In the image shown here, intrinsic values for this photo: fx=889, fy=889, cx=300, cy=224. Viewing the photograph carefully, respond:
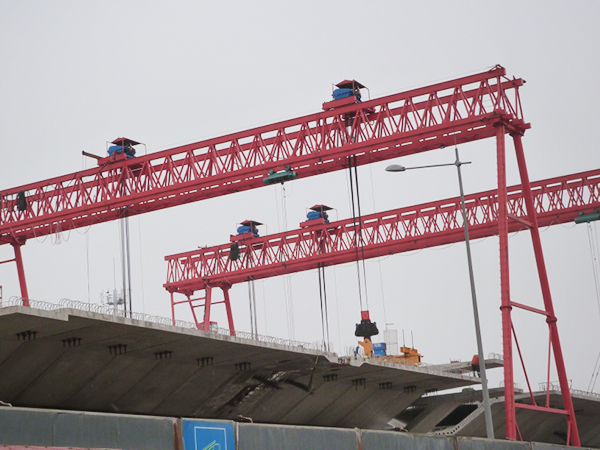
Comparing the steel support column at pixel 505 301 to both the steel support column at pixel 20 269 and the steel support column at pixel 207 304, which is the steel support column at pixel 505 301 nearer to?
the steel support column at pixel 20 269

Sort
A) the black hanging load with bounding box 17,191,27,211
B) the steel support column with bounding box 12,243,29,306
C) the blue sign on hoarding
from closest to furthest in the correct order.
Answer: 1. the blue sign on hoarding
2. the black hanging load with bounding box 17,191,27,211
3. the steel support column with bounding box 12,243,29,306

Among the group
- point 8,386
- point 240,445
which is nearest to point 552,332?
point 8,386

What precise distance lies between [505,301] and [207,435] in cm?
2853

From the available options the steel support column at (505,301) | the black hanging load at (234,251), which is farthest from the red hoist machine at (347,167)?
the black hanging load at (234,251)

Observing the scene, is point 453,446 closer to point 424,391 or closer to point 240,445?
point 240,445

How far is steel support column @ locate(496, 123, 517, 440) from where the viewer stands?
38250 millimetres

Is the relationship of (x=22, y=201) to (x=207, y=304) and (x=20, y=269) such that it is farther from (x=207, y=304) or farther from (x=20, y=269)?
(x=207, y=304)

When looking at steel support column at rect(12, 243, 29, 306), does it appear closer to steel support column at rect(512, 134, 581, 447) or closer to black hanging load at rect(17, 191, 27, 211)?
black hanging load at rect(17, 191, 27, 211)

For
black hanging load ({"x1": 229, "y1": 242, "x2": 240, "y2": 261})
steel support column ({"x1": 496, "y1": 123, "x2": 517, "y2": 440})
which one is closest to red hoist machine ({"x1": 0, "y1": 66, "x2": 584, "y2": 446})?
steel support column ({"x1": 496, "y1": 123, "x2": 517, "y2": 440})

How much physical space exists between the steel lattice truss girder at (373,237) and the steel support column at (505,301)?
31.1ft

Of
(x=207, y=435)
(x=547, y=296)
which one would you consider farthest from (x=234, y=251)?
(x=207, y=435)

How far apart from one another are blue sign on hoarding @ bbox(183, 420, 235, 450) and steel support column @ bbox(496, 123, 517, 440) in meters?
24.8

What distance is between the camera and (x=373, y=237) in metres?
62.6

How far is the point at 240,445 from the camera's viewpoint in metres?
14.7
